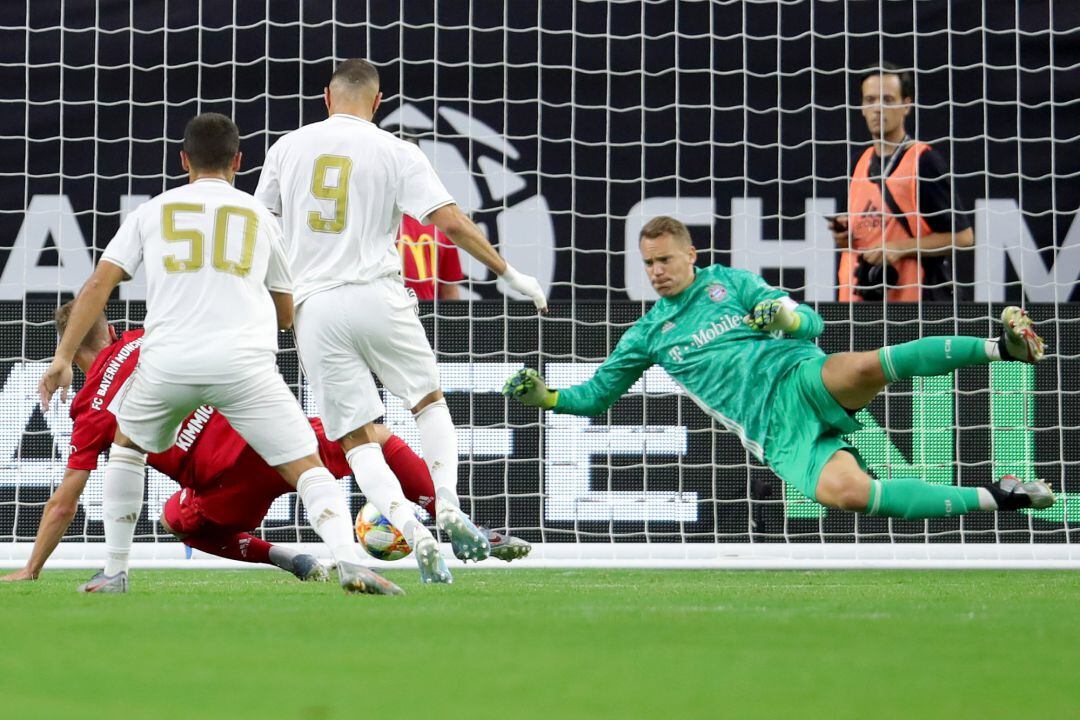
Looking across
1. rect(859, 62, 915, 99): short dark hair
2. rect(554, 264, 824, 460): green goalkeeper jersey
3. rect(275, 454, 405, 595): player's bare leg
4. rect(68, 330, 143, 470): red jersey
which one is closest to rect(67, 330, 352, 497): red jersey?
rect(68, 330, 143, 470): red jersey

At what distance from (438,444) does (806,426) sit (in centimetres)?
156

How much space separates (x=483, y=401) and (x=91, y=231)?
2772mm

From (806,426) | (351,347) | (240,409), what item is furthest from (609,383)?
(240,409)

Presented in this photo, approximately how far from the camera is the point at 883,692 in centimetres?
251

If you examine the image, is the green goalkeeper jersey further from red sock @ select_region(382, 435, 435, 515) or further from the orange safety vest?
the orange safety vest

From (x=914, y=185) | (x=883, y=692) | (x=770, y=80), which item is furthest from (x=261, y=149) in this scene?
(x=883, y=692)

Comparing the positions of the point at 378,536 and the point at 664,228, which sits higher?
the point at 664,228

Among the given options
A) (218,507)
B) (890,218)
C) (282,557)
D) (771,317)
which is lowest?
(282,557)

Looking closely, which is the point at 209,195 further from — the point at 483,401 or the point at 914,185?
the point at 914,185

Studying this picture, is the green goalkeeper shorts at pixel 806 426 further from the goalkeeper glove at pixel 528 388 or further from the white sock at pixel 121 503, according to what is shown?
the white sock at pixel 121 503

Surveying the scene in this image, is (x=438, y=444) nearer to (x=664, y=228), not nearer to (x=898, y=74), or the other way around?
(x=664, y=228)

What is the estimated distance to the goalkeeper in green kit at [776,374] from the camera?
18.8 feet

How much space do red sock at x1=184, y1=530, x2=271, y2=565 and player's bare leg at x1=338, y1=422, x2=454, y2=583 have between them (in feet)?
4.09

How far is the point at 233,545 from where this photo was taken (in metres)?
6.47
